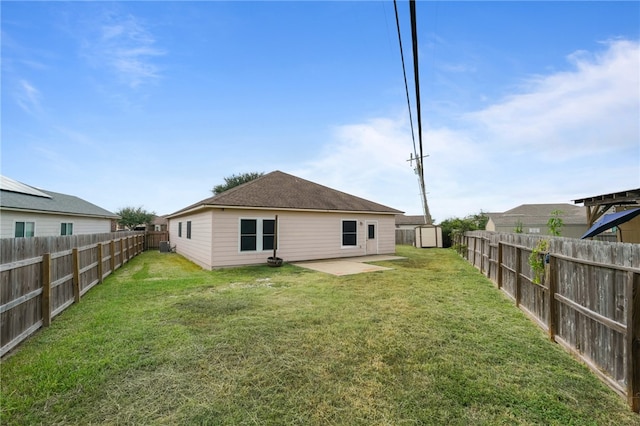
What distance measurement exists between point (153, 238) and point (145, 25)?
17.5 metres

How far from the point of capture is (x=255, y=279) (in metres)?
8.76

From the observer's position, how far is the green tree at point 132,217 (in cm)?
4059

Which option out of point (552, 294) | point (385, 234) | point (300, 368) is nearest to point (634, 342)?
point (552, 294)

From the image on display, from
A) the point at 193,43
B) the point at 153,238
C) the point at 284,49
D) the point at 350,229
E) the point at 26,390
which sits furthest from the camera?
the point at 153,238

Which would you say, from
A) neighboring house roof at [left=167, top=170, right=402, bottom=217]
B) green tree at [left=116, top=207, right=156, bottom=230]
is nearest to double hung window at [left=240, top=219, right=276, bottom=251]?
neighboring house roof at [left=167, top=170, right=402, bottom=217]

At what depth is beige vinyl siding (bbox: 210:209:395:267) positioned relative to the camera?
1088 cm

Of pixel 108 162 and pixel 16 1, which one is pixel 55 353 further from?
pixel 108 162

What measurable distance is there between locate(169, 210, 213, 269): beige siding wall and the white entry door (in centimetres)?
815

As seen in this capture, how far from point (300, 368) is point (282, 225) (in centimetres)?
933

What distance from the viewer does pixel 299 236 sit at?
12859 mm

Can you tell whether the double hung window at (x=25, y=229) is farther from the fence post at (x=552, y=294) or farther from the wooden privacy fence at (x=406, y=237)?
the wooden privacy fence at (x=406, y=237)

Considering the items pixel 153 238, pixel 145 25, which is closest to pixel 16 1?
pixel 145 25

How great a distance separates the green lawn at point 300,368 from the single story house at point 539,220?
27799 millimetres

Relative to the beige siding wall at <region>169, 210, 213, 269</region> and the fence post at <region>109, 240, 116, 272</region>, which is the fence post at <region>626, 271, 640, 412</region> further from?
the fence post at <region>109, 240, 116, 272</region>
